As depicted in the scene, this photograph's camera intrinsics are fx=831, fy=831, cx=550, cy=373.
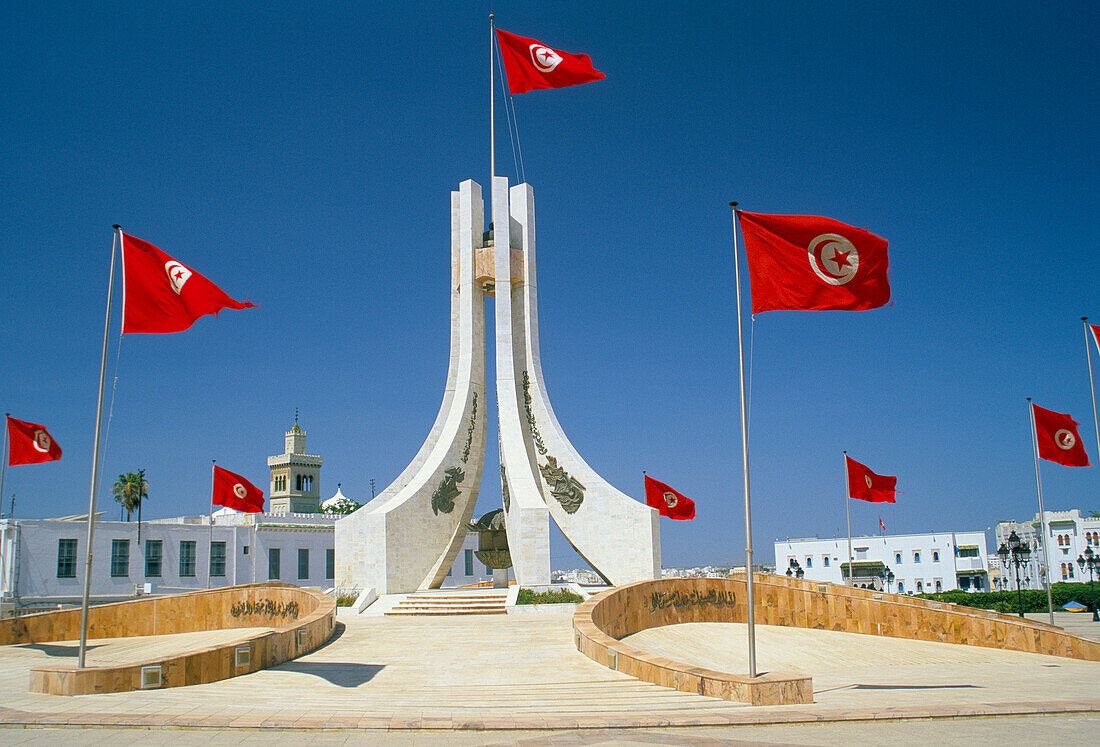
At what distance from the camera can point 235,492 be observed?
71.8ft

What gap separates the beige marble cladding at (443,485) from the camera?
61.0 ft

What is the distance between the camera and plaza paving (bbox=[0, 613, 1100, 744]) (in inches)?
285

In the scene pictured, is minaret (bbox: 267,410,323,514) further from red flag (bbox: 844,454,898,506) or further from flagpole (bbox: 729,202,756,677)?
flagpole (bbox: 729,202,756,677)

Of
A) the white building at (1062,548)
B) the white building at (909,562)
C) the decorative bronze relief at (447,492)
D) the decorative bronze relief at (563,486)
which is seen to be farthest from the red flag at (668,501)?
the white building at (1062,548)

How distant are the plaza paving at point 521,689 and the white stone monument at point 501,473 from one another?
3.58 metres

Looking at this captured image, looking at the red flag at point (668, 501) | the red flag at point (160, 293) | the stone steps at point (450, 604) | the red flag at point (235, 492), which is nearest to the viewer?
the red flag at point (160, 293)

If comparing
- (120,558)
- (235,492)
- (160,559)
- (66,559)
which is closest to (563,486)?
(235,492)

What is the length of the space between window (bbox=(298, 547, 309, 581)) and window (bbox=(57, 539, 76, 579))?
10.00 m

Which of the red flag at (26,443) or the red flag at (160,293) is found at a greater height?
the red flag at (160,293)

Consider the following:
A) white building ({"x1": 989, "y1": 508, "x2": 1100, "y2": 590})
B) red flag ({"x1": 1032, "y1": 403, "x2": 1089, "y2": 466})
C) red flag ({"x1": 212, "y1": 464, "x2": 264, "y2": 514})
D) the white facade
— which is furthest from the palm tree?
white building ({"x1": 989, "y1": 508, "x2": 1100, "y2": 590})

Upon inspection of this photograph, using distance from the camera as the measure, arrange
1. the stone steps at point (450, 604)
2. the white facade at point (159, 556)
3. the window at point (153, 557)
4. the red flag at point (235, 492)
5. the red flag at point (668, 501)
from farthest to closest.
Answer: the window at point (153, 557)
the white facade at point (159, 556)
the red flag at point (668, 501)
the red flag at point (235, 492)
the stone steps at point (450, 604)

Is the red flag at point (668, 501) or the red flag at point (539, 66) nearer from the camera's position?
the red flag at point (539, 66)

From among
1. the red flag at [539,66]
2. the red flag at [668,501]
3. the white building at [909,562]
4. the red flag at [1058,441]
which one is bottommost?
the white building at [909,562]

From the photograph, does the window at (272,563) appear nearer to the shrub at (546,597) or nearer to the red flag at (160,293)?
the shrub at (546,597)
